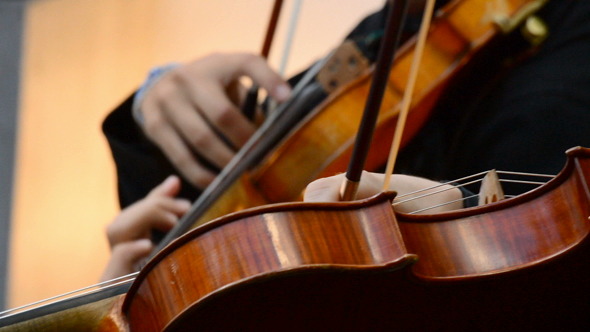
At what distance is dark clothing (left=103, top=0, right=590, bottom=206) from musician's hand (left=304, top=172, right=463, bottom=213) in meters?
0.10

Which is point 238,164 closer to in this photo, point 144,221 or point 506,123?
point 144,221

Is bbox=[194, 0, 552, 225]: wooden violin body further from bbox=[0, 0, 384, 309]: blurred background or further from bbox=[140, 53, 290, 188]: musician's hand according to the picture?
bbox=[0, 0, 384, 309]: blurred background

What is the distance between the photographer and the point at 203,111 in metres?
0.96

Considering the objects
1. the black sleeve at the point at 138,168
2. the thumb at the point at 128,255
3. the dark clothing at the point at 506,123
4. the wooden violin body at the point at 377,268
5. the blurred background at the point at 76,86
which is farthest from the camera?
the blurred background at the point at 76,86

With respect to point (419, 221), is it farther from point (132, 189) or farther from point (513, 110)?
point (132, 189)

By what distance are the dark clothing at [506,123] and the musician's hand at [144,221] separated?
0.20 ft

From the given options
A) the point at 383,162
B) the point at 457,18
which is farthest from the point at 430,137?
the point at 383,162

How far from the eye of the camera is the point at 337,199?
48cm

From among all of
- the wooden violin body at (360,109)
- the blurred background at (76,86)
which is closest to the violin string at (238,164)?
the wooden violin body at (360,109)

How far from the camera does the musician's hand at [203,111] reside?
3.11 feet

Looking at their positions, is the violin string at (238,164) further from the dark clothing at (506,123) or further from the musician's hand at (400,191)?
the musician's hand at (400,191)

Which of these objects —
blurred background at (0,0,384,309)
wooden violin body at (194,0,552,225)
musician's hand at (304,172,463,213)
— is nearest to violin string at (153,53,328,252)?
wooden violin body at (194,0,552,225)

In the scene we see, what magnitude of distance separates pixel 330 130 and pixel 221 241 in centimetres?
48

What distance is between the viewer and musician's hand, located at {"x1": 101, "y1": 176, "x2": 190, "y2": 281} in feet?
2.87
